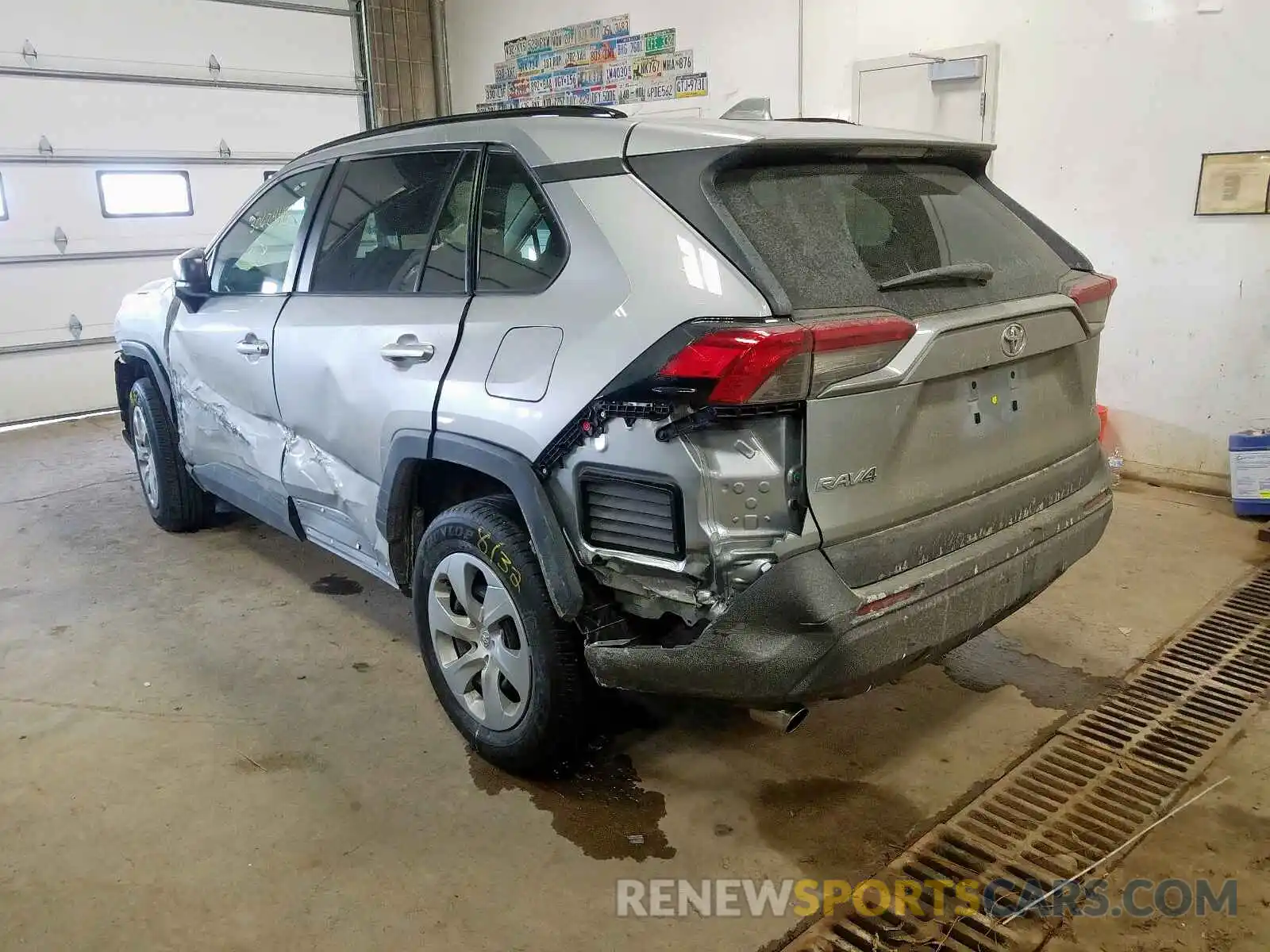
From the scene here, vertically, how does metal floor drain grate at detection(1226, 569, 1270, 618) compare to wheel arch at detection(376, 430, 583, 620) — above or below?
below

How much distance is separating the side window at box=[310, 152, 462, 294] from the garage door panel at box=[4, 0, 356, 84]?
5725 mm

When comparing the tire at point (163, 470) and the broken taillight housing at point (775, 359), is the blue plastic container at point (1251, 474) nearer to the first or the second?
the broken taillight housing at point (775, 359)

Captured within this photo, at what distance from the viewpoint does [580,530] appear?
2.16 meters

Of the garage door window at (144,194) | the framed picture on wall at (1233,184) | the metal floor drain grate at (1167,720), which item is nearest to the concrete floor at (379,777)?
the metal floor drain grate at (1167,720)

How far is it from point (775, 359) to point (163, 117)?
7716 mm

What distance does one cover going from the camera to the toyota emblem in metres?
2.21

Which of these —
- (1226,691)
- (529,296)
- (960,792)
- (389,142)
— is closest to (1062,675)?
(1226,691)

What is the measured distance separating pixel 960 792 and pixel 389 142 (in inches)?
99.1

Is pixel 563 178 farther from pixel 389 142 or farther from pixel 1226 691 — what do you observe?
pixel 1226 691

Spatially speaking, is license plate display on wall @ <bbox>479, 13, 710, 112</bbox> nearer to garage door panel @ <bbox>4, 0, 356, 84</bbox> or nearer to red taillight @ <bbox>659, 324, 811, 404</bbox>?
garage door panel @ <bbox>4, 0, 356, 84</bbox>

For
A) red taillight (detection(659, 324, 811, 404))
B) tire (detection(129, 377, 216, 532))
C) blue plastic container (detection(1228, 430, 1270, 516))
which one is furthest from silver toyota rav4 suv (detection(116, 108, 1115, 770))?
blue plastic container (detection(1228, 430, 1270, 516))

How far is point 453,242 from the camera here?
263 cm

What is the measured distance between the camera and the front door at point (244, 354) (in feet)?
11.1

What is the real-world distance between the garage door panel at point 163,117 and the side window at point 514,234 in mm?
6429
